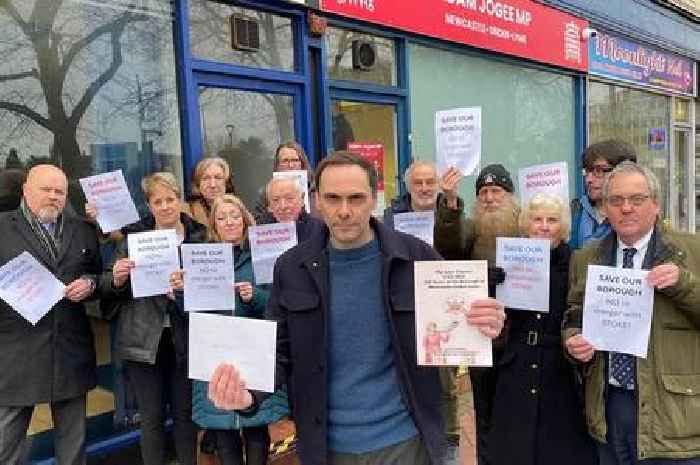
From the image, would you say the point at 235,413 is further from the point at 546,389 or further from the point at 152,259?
the point at 546,389

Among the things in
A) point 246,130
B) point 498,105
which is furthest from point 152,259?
point 498,105

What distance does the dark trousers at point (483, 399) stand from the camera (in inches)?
126

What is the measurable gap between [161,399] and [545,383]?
83.1 inches

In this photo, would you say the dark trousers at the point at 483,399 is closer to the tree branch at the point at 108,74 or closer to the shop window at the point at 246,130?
the shop window at the point at 246,130

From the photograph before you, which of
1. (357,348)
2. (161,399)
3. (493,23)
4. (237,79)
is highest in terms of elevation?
(493,23)

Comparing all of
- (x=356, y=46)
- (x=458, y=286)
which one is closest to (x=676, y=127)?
(x=356, y=46)

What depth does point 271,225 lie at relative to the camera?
356 cm

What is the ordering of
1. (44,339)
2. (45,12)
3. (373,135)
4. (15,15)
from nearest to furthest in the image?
1. (44,339)
2. (15,15)
3. (45,12)
4. (373,135)

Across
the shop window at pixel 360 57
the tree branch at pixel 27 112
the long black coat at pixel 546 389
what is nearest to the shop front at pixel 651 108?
the shop window at pixel 360 57

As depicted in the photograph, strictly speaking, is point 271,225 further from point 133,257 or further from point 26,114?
point 26,114

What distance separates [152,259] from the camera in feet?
11.4

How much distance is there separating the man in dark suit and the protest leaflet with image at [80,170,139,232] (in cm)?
19

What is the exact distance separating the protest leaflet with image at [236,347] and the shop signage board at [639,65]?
9.45 meters

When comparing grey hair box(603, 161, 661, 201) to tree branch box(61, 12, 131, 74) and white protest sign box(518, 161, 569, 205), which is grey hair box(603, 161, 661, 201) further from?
tree branch box(61, 12, 131, 74)
